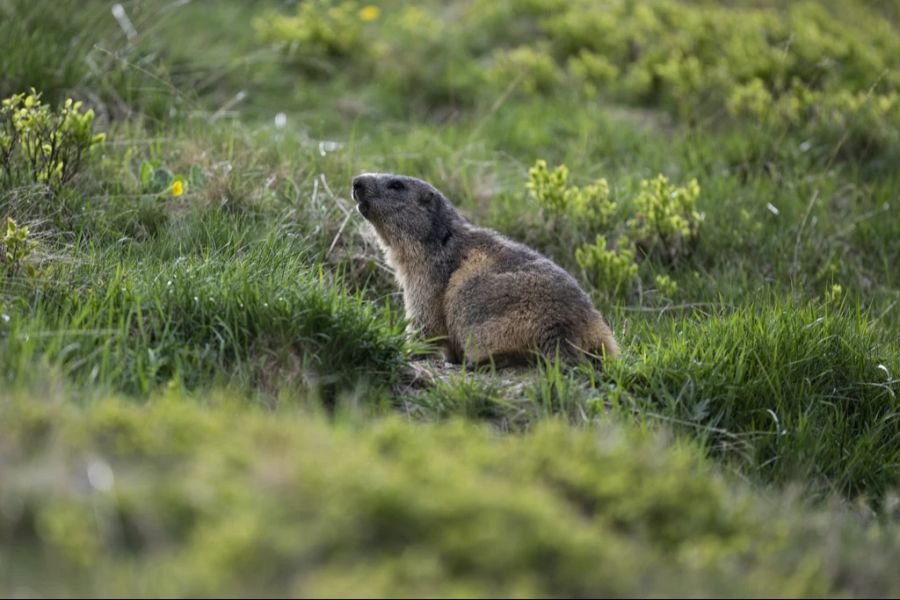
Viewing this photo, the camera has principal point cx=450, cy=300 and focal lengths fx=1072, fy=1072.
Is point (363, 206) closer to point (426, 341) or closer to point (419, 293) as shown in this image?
point (419, 293)

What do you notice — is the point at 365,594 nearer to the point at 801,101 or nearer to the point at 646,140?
the point at 646,140

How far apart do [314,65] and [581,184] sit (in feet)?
12.2

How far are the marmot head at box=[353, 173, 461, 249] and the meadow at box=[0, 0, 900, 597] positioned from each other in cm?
44

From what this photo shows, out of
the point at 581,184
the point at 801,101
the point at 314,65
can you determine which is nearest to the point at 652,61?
the point at 801,101

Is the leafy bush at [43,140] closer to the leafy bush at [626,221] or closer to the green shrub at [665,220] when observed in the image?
the leafy bush at [626,221]

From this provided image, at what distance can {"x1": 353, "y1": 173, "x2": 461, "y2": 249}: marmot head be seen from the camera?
6879 mm

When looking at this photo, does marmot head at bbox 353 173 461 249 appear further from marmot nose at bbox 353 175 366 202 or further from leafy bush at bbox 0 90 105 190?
leafy bush at bbox 0 90 105 190

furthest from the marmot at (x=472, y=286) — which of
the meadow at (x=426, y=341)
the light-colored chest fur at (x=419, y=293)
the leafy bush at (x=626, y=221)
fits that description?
the leafy bush at (x=626, y=221)

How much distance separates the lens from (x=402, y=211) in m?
6.94

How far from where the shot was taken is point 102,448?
3805mm

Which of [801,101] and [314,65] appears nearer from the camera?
[801,101]

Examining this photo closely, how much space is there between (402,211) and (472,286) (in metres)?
0.91

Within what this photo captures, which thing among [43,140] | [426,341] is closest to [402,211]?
[426,341]

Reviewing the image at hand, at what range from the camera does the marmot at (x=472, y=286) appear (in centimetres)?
590
